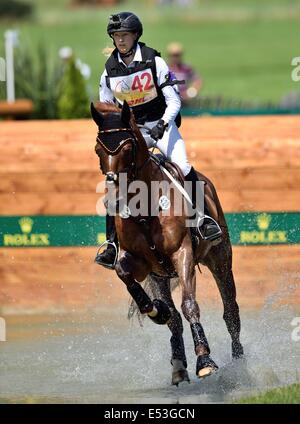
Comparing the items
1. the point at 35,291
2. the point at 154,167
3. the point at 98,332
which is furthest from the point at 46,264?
the point at 154,167

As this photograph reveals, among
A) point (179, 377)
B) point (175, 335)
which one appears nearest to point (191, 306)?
point (179, 377)

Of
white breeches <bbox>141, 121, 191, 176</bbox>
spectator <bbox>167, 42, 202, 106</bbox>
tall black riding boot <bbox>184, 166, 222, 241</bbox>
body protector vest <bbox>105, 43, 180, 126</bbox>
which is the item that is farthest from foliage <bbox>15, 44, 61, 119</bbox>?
body protector vest <bbox>105, 43, 180, 126</bbox>

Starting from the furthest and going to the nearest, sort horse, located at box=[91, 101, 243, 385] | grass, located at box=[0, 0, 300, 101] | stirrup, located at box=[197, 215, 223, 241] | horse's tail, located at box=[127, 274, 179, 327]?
grass, located at box=[0, 0, 300, 101]
horse's tail, located at box=[127, 274, 179, 327]
stirrup, located at box=[197, 215, 223, 241]
horse, located at box=[91, 101, 243, 385]

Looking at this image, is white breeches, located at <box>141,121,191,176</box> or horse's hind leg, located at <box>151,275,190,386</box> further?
white breeches, located at <box>141,121,191,176</box>

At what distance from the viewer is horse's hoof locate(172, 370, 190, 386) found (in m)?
7.75

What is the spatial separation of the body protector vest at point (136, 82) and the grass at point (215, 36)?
16333 mm

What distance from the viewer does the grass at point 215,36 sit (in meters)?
28.2

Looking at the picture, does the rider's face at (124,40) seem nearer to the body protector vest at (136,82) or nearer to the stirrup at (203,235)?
the body protector vest at (136,82)

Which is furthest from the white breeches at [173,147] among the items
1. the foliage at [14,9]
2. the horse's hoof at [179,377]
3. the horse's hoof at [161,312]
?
the foliage at [14,9]

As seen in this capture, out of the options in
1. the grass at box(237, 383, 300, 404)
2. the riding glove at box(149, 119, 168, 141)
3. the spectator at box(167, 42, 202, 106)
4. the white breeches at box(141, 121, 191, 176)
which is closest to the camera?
the grass at box(237, 383, 300, 404)

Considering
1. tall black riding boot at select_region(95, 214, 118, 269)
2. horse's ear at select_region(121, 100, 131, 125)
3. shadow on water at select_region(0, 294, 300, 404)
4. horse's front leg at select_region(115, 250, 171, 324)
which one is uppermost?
horse's ear at select_region(121, 100, 131, 125)

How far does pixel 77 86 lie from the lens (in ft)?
45.5

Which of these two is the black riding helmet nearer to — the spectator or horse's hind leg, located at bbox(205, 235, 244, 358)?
horse's hind leg, located at bbox(205, 235, 244, 358)

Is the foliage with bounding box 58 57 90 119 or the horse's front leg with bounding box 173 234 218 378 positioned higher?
the foliage with bounding box 58 57 90 119
